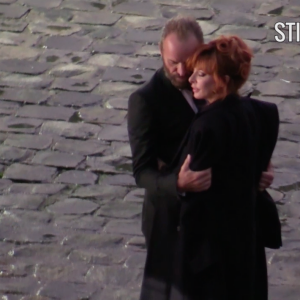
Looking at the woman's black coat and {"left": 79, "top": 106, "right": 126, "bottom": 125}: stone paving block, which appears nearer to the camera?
the woman's black coat

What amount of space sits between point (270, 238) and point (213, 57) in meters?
0.94

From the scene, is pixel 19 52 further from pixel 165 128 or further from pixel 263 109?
pixel 263 109

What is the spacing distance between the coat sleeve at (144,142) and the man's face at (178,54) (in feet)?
0.66

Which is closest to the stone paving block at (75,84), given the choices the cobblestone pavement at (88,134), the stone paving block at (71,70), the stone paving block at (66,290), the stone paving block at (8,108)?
the cobblestone pavement at (88,134)

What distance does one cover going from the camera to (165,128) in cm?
379

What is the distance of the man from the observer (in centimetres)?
362

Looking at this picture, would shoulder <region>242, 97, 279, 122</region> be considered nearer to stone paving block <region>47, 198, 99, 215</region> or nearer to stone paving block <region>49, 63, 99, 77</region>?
stone paving block <region>47, 198, 99, 215</region>

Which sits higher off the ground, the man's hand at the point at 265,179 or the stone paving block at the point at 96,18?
the man's hand at the point at 265,179

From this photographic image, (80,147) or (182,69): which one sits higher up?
(182,69)

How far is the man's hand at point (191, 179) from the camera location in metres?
3.52

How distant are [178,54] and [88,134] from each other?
3.47m

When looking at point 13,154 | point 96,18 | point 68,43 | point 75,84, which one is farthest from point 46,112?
point 96,18

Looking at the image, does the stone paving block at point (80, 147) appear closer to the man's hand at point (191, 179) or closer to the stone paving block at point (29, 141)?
the stone paving block at point (29, 141)

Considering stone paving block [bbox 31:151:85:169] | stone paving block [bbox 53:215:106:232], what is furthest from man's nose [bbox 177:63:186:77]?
stone paving block [bbox 31:151:85:169]
